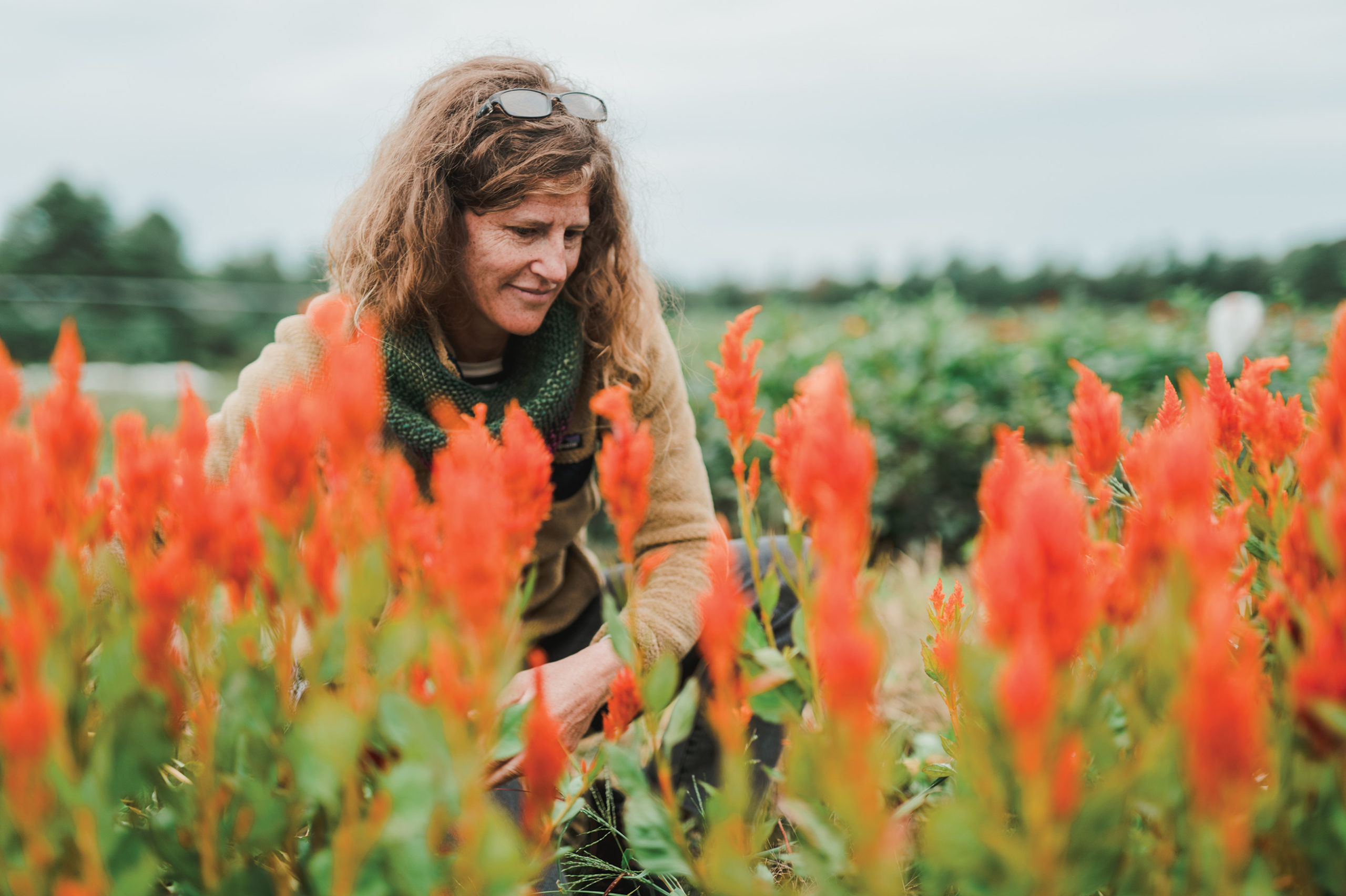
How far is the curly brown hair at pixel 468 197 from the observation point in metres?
2.07

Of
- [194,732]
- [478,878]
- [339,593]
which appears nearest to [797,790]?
[478,878]

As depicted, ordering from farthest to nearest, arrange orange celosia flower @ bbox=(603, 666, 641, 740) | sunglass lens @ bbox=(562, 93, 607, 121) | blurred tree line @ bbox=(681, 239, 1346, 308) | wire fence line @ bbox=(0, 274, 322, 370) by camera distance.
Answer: blurred tree line @ bbox=(681, 239, 1346, 308)
wire fence line @ bbox=(0, 274, 322, 370)
sunglass lens @ bbox=(562, 93, 607, 121)
orange celosia flower @ bbox=(603, 666, 641, 740)

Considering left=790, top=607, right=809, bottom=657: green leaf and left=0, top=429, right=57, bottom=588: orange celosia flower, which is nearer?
left=0, top=429, right=57, bottom=588: orange celosia flower

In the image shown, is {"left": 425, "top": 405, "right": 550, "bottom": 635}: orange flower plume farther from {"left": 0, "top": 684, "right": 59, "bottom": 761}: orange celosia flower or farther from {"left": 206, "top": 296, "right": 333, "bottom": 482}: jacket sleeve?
{"left": 206, "top": 296, "right": 333, "bottom": 482}: jacket sleeve

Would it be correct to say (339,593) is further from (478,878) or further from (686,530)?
(686,530)

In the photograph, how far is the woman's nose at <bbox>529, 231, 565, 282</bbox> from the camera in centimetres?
203

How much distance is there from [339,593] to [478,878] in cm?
26

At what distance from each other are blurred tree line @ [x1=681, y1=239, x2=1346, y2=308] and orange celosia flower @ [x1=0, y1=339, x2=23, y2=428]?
2211cm

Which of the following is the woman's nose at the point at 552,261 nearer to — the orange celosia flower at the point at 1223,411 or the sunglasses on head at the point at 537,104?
the sunglasses on head at the point at 537,104

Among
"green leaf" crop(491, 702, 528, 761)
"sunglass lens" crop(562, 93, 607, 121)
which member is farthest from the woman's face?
"green leaf" crop(491, 702, 528, 761)

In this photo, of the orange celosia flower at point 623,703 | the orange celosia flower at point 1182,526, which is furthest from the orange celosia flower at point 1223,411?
the orange celosia flower at point 623,703

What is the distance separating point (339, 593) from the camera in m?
0.76

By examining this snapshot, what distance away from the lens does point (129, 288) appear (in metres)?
22.4

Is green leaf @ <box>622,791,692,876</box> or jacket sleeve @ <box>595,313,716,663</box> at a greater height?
green leaf @ <box>622,791,692,876</box>
